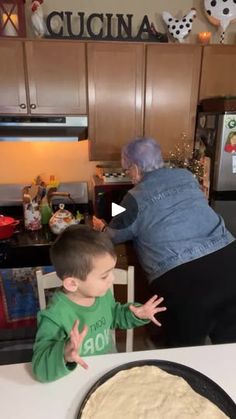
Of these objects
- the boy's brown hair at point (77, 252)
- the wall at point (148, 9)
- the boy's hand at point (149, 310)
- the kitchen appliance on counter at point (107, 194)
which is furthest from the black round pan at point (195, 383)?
the wall at point (148, 9)

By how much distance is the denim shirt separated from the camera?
1.38 metres

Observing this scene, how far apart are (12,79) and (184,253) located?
1.36 meters

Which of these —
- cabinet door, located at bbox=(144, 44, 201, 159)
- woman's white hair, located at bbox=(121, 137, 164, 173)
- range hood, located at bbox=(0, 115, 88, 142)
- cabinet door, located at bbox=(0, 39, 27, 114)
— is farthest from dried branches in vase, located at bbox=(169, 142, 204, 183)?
cabinet door, located at bbox=(0, 39, 27, 114)

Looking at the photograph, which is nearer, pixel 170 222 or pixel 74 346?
pixel 74 346

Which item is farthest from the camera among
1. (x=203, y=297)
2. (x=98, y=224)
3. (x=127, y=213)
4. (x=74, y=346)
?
(x=98, y=224)

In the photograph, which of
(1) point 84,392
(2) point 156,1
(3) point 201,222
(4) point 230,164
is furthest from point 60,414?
(2) point 156,1

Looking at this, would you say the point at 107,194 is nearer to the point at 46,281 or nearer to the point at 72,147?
the point at 72,147

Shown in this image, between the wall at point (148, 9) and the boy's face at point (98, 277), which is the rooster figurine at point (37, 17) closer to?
the wall at point (148, 9)

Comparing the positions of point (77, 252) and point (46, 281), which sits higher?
point (77, 252)

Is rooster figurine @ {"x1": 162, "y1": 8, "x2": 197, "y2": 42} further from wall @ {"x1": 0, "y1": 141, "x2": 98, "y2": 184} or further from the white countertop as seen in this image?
the white countertop

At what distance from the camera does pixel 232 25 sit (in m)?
2.15

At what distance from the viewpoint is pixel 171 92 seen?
6.37 feet

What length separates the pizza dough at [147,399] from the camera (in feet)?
2.16

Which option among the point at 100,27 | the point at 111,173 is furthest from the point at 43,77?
the point at 111,173
